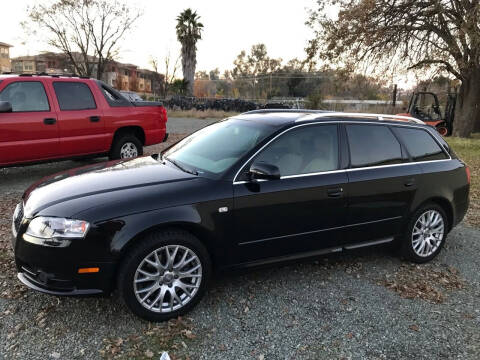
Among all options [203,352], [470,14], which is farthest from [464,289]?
[470,14]

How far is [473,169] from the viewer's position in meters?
9.90

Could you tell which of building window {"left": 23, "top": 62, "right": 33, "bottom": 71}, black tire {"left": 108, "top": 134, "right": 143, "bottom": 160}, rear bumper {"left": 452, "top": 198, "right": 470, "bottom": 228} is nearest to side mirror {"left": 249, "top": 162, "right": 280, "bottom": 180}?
rear bumper {"left": 452, "top": 198, "right": 470, "bottom": 228}

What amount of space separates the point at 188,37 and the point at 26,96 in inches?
1474

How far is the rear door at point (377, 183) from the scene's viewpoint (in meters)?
3.77

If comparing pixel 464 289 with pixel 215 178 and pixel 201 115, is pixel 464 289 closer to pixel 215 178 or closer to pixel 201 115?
pixel 215 178

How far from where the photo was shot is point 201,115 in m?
26.5

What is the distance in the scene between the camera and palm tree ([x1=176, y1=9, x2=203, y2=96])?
134ft

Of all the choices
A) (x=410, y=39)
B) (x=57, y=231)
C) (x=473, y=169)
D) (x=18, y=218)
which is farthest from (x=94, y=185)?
(x=410, y=39)

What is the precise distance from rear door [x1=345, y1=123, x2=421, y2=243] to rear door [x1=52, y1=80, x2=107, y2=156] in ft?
16.5

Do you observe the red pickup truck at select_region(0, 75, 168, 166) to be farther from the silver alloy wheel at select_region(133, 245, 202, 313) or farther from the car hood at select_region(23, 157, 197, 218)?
the silver alloy wheel at select_region(133, 245, 202, 313)

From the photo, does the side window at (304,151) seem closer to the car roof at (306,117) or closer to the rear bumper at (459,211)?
the car roof at (306,117)

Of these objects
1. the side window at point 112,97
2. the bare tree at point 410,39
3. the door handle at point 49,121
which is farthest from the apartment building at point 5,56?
the door handle at point 49,121

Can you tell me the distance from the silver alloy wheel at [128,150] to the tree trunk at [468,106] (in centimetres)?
1690

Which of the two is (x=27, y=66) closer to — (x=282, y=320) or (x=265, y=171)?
(x=265, y=171)
